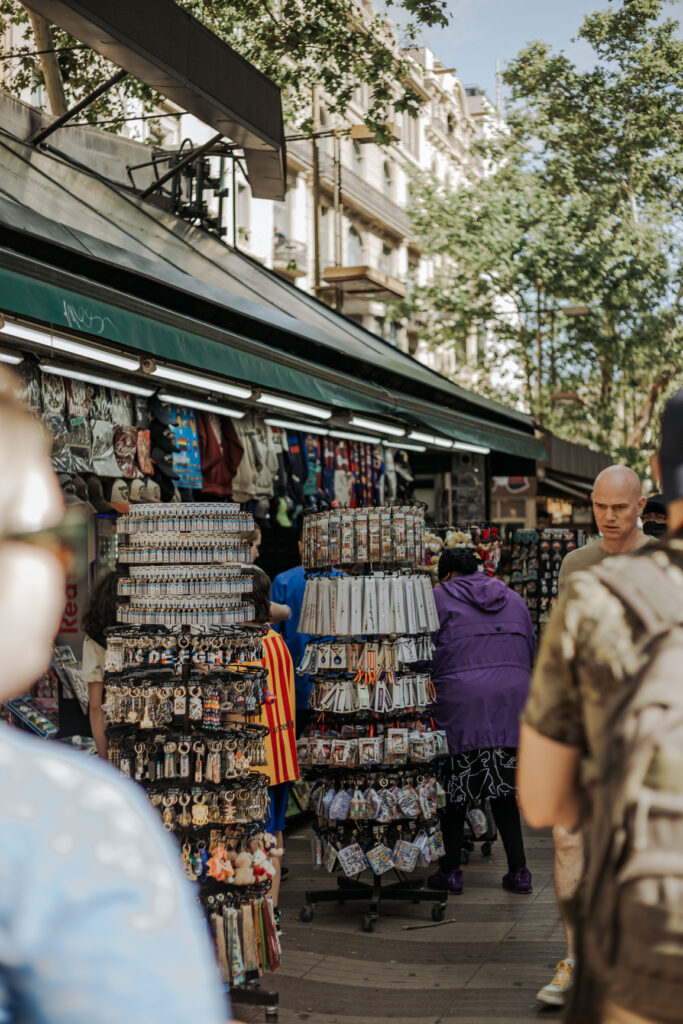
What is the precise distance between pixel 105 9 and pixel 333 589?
356cm

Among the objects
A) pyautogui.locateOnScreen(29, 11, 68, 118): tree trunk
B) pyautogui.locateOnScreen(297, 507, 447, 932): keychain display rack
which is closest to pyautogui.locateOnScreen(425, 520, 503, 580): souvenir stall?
pyautogui.locateOnScreen(297, 507, 447, 932): keychain display rack

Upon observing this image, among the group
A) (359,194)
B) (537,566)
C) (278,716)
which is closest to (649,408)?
(359,194)

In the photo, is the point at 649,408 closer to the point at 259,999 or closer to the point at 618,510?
the point at 618,510

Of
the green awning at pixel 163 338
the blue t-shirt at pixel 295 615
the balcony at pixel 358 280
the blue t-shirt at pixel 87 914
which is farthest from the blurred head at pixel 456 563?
the balcony at pixel 358 280

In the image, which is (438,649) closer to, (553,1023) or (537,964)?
(537,964)

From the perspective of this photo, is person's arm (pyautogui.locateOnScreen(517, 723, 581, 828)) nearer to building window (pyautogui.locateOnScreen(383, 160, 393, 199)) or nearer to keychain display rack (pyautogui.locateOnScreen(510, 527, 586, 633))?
keychain display rack (pyautogui.locateOnScreen(510, 527, 586, 633))

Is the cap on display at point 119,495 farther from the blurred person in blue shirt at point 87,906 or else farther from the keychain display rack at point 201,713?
the blurred person in blue shirt at point 87,906

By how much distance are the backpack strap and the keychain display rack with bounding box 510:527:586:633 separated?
948cm

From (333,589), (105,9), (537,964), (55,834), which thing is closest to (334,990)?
(537,964)

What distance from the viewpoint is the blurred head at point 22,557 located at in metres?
1.24

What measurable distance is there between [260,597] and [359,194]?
32.2m

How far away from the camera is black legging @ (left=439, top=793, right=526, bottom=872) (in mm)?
6711

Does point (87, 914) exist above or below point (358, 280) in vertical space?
below

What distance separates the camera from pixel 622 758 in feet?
5.77
